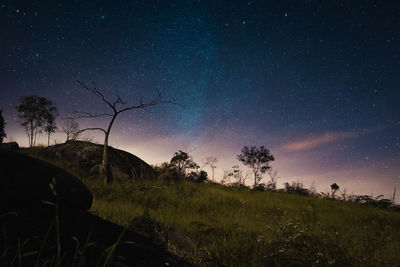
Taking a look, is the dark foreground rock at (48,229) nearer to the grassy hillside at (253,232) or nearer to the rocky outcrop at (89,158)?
the grassy hillside at (253,232)

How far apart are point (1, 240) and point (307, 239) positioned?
357 centimetres

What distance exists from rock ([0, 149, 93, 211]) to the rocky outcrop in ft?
23.9

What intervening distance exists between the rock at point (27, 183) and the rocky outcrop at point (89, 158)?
7.29 meters

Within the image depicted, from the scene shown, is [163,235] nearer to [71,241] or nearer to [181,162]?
[71,241]

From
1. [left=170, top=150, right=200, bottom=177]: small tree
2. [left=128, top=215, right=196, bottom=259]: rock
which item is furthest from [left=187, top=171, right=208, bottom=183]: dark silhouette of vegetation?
[left=128, top=215, right=196, bottom=259]: rock

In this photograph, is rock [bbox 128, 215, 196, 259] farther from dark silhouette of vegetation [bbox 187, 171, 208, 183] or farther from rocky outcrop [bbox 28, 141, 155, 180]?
dark silhouette of vegetation [bbox 187, 171, 208, 183]

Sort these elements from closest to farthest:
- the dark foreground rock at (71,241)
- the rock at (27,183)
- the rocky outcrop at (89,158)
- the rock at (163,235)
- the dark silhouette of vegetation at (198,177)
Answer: the dark foreground rock at (71,241) → the rock at (27,183) → the rock at (163,235) → the rocky outcrop at (89,158) → the dark silhouette of vegetation at (198,177)

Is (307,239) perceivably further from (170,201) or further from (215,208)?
(170,201)

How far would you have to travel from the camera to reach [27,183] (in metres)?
2.06

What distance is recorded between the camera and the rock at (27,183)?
1.94 m

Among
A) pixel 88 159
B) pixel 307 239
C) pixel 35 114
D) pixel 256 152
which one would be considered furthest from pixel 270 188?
pixel 35 114

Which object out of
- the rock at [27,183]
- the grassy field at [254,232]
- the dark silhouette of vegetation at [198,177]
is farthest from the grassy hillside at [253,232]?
the dark silhouette of vegetation at [198,177]

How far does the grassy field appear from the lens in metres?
3.01

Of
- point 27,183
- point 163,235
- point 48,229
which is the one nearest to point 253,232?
point 163,235
